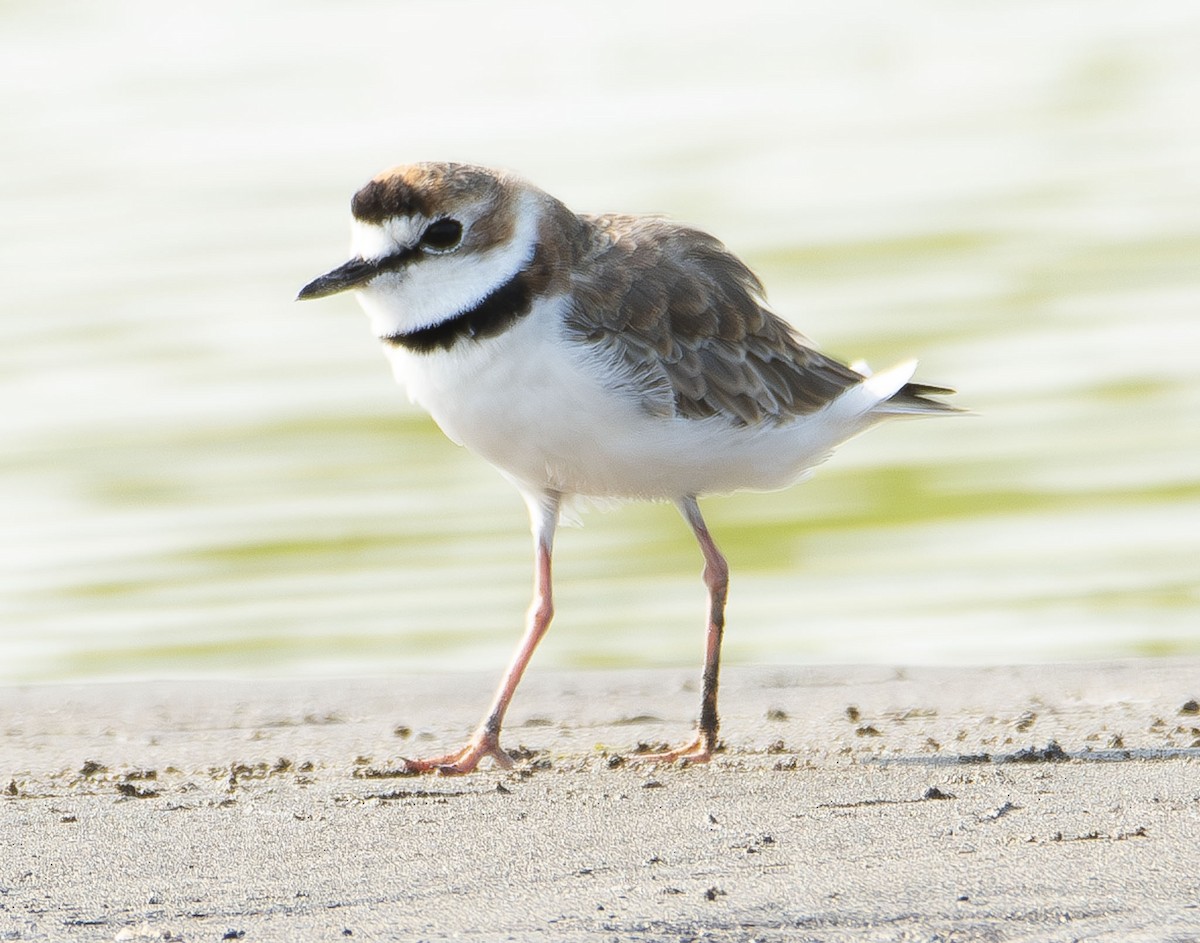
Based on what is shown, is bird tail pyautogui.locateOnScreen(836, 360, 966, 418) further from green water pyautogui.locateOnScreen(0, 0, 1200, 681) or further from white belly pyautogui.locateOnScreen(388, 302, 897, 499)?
green water pyautogui.locateOnScreen(0, 0, 1200, 681)

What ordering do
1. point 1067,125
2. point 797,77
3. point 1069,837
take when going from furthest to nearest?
point 797,77, point 1067,125, point 1069,837

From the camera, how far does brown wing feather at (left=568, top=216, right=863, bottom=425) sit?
527cm

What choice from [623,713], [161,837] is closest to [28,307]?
[623,713]

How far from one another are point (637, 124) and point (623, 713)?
11.5 metres

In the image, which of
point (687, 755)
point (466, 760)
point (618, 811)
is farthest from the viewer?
point (466, 760)

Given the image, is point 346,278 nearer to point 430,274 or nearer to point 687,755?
point 430,274

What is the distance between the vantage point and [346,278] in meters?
5.15

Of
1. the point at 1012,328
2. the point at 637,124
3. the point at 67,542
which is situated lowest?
the point at 67,542

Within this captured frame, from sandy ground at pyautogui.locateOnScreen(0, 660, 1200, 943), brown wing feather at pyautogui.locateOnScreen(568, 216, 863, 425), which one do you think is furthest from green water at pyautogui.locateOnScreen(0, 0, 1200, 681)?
brown wing feather at pyautogui.locateOnScreen(568, 216, 863, 425)

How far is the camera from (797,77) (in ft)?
60.3

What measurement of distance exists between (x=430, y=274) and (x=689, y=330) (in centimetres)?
80

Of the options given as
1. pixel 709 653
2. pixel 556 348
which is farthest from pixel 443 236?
pixel 709 653

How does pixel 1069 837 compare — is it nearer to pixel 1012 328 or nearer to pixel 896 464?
pixel 896 464

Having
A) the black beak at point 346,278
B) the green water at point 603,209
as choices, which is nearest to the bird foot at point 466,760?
the black beak at point 346,278
